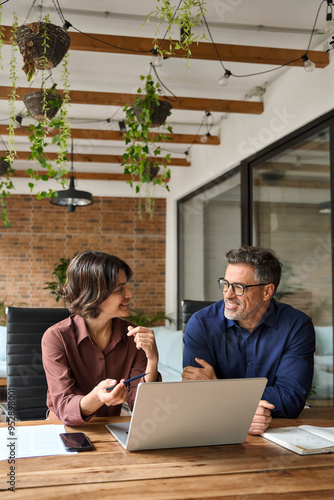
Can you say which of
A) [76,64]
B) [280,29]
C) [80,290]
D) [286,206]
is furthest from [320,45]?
[80,290]

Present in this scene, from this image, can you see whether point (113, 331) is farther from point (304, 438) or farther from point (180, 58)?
point (180, 58)

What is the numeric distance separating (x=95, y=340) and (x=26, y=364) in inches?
21.1

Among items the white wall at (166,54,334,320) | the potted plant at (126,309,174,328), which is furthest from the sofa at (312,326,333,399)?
the potted plant at (126,309,174,328)

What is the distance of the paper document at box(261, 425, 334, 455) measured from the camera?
4.70ft

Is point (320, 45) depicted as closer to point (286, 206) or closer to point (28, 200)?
point (286, 206)

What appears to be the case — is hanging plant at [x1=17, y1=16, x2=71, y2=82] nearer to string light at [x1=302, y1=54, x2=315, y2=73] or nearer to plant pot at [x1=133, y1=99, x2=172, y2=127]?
plant pot at [x1=133, y1=99, x2=172, y2=127]

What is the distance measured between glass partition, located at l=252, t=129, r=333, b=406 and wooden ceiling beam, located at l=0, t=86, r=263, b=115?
1.69ft

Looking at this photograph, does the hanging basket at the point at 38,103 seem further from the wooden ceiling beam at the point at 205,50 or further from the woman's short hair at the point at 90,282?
the woman's short hair at the point at 90,282

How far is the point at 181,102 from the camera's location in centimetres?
471

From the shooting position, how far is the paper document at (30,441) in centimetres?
133

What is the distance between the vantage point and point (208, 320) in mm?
2180

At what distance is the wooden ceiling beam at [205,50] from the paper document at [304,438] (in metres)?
2.50

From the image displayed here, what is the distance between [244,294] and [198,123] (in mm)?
3900

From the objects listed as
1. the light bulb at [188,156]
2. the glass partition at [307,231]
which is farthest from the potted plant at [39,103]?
the light bulb at [188,156]
